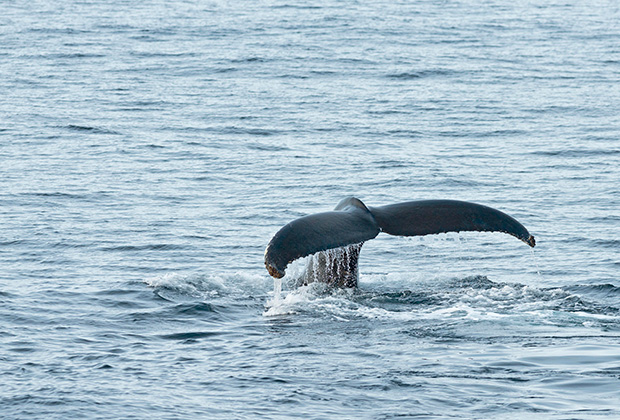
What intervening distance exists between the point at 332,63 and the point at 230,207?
15.9 metres

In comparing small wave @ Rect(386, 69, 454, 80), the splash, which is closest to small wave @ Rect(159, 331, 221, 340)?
the splash

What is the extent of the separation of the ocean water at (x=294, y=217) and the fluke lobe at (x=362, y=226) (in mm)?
237

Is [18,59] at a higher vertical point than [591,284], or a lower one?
higher

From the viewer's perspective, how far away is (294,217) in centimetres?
1552

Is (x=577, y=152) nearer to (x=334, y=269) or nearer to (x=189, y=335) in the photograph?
(x=334, y=269)

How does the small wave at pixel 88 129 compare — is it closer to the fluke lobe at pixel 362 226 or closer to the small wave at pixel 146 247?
the small wave at pixel 146 247

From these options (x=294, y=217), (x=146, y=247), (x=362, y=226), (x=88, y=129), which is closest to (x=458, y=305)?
(x=362, y=226)

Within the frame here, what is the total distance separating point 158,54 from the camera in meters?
32.9

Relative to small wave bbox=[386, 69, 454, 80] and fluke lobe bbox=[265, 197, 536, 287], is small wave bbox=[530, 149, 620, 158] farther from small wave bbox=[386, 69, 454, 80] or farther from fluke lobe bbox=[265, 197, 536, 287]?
fluke lobe bbox=[265, 197, 536, 287]

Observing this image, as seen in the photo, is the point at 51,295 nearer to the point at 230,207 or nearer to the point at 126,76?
the point at 230,207

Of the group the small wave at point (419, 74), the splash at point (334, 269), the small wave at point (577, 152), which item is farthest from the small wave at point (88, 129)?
the splash at point (334, 269)

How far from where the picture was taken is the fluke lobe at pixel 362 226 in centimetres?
891

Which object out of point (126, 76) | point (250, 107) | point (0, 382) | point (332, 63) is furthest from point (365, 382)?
point (332, 63)

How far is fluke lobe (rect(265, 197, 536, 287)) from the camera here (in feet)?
29.2
